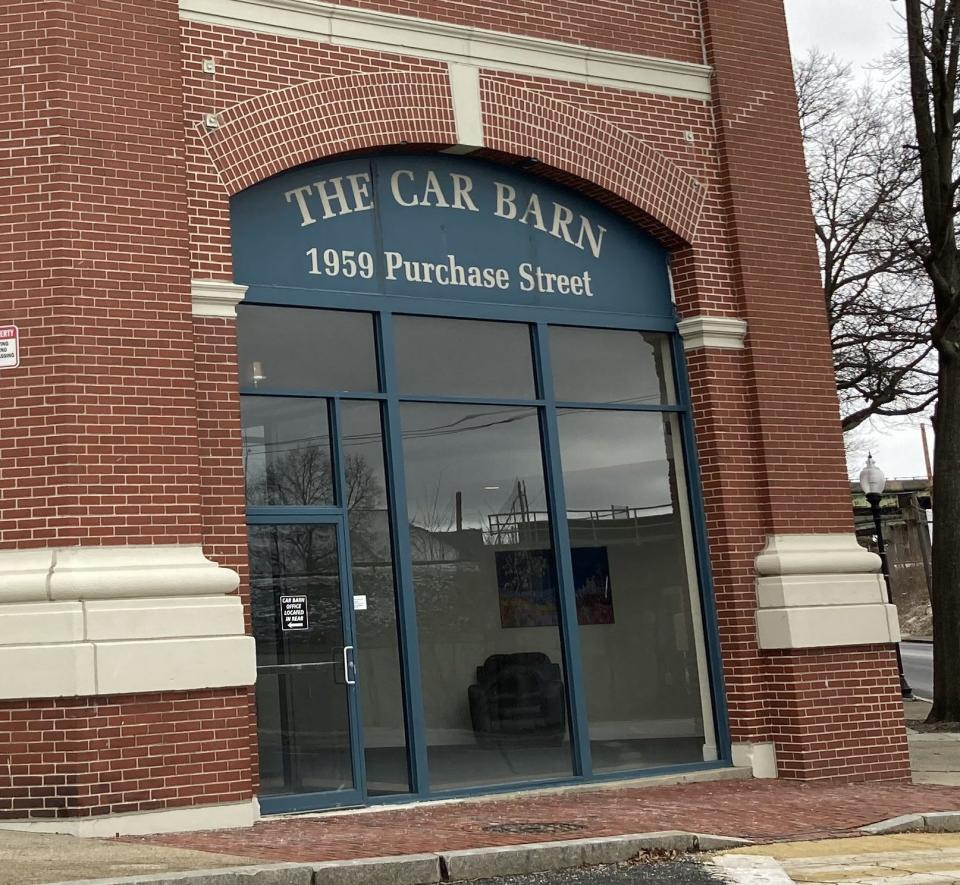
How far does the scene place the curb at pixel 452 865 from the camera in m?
6.82

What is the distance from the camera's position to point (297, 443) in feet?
35.2

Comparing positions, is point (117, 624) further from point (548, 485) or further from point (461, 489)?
point (548, 485)

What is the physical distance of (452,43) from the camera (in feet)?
38.5

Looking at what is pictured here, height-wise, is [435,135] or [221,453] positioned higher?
[435,135]

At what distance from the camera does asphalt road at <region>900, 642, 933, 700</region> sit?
28550mm

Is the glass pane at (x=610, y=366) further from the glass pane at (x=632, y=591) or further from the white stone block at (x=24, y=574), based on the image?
the white stone block at (x=24, y=574)

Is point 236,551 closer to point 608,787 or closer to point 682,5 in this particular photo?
point 608,787

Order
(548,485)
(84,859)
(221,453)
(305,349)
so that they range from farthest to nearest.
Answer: (548,485), (305,349), (221,453), (84,859)

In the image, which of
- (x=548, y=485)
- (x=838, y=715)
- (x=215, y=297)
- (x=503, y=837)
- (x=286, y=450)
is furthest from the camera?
(x=838, y=715)

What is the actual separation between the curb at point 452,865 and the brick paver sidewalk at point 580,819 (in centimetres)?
39

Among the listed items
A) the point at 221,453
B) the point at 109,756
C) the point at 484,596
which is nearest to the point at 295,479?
the point at 221,453

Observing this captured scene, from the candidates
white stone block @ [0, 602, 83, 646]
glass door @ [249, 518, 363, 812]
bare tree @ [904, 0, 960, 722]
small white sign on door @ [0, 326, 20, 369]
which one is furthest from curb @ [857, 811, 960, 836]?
bare tree @ [904, 0, 960, 722]

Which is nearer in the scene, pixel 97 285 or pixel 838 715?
pixel 97 285

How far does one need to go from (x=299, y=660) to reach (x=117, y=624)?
5.59 ft
